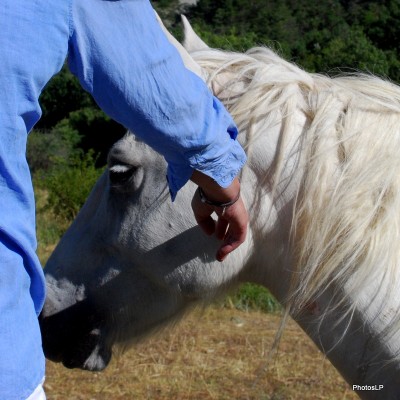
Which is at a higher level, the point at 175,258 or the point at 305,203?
the point at 305,203

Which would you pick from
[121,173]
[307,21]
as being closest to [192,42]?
[121,173]

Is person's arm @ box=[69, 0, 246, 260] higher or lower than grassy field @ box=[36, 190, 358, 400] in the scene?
higher

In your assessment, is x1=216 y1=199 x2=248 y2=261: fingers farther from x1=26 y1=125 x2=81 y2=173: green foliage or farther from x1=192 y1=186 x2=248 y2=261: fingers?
x1=26 y1=125 x2=81 y2=173: green foliage

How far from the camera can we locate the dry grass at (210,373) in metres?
3.75

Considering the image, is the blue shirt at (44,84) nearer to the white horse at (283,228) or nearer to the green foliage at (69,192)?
the white horse at (283,228)

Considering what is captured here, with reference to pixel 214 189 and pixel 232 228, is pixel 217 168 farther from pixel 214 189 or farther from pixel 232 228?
pixel 232 228

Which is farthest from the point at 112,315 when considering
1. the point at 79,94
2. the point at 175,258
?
the point at 79,94

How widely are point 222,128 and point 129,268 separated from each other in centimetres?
Result: 57

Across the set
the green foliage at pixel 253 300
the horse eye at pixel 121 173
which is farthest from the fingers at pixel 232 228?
the green foliage at pixel 253 300

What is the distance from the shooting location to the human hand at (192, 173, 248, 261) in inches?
48.9

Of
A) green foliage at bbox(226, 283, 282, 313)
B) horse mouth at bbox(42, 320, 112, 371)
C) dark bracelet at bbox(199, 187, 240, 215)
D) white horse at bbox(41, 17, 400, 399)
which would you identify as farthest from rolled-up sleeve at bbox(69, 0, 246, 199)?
green foliage at bbox(226, 283, 282, 313)

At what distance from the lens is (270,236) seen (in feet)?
4.86

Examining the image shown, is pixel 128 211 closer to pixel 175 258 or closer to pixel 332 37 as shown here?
pixel 175 258

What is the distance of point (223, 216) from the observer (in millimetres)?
1319
